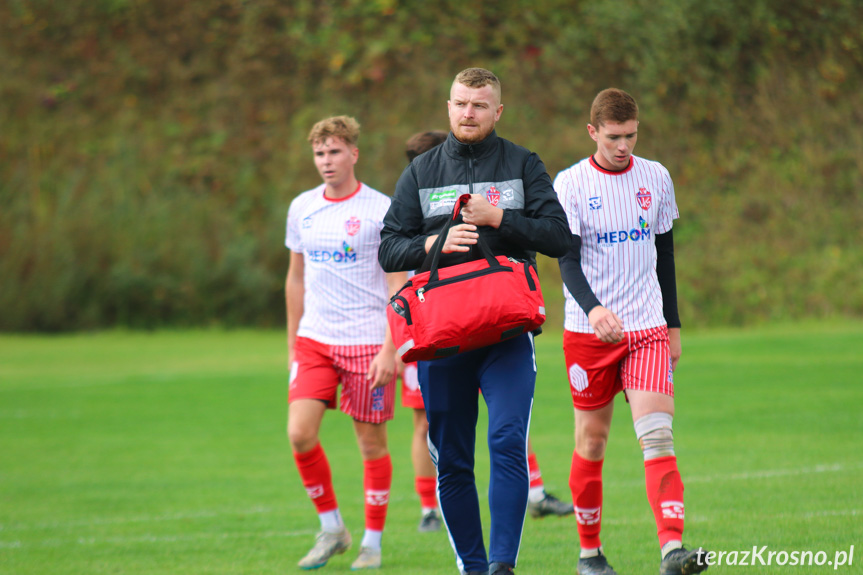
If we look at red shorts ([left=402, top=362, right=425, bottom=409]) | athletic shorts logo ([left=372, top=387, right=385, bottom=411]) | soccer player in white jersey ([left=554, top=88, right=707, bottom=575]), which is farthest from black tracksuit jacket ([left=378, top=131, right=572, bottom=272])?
red shorts ([left=402, top=362, right=425, bottom=409])

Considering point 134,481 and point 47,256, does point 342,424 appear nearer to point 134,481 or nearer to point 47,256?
point 134,481

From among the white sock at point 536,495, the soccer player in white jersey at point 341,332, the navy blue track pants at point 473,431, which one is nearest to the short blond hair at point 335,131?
the soccer player in white jersey at point 341,332

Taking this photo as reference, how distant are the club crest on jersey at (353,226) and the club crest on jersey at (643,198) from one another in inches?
67.6

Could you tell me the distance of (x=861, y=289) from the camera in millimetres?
19000

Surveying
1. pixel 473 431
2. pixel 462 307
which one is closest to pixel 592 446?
pixel 473 431

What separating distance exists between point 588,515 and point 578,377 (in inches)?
26.2

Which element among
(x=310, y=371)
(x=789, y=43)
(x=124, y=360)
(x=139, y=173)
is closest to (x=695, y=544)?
(x=310, y=371)

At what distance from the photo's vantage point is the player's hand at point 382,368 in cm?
566

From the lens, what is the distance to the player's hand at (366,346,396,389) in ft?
18.6

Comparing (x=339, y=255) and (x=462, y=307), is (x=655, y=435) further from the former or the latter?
(x=339, y=255)

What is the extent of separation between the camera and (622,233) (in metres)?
4.96

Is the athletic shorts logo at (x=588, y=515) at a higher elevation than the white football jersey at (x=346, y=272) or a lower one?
lower

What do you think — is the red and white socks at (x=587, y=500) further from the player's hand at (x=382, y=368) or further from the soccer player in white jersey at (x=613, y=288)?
the player's hand at (x=382, y=368)

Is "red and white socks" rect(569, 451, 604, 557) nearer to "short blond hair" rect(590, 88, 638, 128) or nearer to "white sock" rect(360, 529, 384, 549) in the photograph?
"white sock" rect(360, 529, 384, 549)
